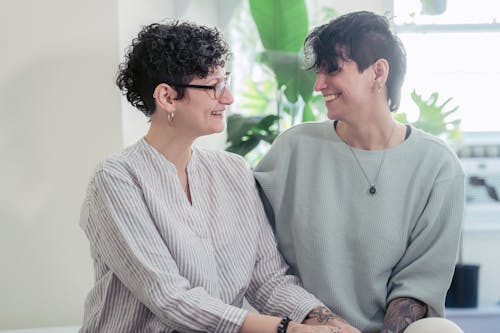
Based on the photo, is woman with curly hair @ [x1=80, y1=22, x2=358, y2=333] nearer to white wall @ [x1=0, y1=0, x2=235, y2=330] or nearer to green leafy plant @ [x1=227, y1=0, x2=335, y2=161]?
white wall @ [x1=0, y1=0, x2=235, y2=330]

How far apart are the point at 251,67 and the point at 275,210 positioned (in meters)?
1.86

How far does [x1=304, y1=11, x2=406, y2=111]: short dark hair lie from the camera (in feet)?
6.45

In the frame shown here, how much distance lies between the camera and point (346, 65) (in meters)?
1.97

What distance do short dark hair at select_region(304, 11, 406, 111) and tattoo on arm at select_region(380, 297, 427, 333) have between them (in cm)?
58

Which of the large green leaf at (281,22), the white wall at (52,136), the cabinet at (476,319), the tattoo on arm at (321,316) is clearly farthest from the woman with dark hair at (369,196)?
the cabinet at (476,319)

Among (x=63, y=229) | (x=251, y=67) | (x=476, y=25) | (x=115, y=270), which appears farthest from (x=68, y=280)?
(x=476, y=25)

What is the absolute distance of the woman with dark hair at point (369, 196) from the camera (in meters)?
1.93

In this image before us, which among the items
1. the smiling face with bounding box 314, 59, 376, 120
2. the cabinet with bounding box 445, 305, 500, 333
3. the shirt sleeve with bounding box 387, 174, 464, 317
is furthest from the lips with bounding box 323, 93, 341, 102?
the cabinet with bounding box 445, 305, 500, 333

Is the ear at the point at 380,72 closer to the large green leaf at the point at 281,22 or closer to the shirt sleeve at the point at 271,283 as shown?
the shirt sleeve at the point at 271,283

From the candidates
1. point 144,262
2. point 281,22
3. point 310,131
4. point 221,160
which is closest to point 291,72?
point 281,22

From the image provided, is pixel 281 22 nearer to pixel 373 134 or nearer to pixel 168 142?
pixel 373 134

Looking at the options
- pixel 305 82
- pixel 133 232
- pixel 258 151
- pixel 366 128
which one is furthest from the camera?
pixel 258 151

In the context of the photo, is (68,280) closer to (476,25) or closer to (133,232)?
(133,232)

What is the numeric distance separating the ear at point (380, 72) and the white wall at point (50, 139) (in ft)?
3.34
